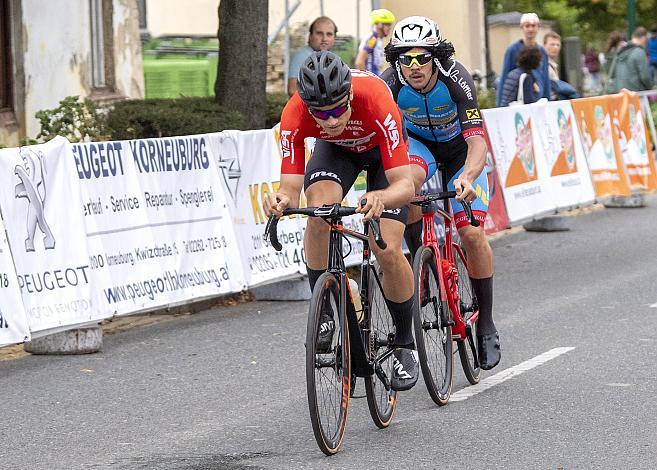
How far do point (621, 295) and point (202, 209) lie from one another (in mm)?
3377

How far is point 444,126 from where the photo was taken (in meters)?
8.14

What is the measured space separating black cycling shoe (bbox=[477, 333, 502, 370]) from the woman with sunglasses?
97cm

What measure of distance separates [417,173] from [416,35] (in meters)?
0.76

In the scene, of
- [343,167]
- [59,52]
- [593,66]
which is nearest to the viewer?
[343,167]

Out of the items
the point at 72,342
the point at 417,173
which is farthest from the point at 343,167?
the point at 72,342

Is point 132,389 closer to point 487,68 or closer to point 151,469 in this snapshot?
point 151,469

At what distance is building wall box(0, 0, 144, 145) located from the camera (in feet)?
53.0

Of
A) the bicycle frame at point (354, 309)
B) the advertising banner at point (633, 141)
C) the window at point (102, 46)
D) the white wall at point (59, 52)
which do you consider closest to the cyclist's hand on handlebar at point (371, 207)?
the bicycle frame at point (354, 309)

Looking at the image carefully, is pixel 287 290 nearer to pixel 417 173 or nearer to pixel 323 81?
pixel 417 173

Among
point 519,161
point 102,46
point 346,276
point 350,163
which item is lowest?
point 346,276

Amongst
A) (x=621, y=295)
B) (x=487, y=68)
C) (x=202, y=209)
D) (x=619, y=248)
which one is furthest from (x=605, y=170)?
(x=487, y=68)

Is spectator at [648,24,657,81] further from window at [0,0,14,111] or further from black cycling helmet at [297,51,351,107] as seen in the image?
black cycling helmet at [297,51,351,107]

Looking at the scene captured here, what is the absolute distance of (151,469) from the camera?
21.4 ft

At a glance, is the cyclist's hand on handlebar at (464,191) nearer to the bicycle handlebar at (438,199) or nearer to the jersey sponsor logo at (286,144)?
the bicycle handlebar at (438,199)
